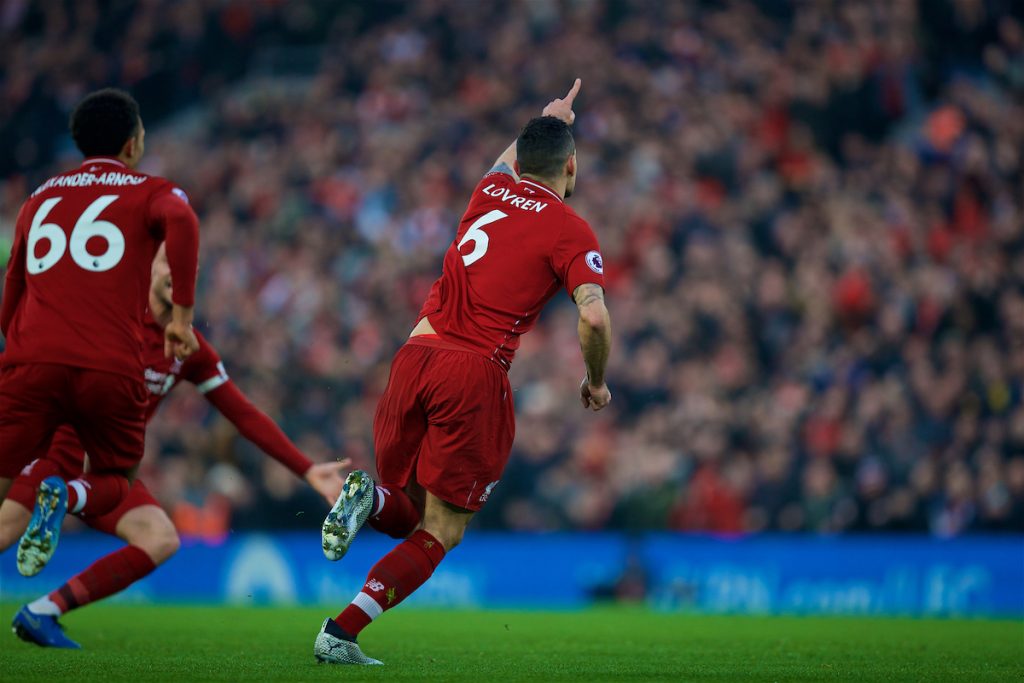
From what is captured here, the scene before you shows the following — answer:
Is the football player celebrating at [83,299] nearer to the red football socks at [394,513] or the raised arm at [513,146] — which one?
the red football socks at [394,513]

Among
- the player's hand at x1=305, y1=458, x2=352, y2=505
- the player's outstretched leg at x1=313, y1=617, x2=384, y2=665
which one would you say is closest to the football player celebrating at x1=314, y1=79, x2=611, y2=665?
the player's outstretched leg at x1=313, y1=617, x2=384, y2=665

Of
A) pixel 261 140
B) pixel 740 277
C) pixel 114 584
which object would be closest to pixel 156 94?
pixel 261 140

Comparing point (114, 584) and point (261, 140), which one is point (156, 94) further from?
point (114, 584)

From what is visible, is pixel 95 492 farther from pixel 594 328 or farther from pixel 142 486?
pixel 594 328

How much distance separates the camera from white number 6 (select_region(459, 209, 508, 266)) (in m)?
6.80

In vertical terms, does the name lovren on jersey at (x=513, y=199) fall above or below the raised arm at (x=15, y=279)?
below

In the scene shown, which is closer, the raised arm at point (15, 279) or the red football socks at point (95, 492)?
the raised arm at point (15, 279)

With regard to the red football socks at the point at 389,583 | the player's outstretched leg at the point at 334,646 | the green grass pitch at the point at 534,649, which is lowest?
the green grass pitch at the point at 534,649

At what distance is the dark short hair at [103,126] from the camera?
21.9 ft

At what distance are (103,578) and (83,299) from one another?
173 centimetres

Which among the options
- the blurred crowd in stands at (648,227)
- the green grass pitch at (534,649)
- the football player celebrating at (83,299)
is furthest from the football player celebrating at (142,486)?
the blurred crowd in stands at (648,227)

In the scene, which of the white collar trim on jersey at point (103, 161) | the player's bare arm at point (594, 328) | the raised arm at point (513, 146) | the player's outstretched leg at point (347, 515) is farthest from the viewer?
the raised arm at point (513, 146)

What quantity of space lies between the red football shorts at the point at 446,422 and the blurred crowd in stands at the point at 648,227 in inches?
316

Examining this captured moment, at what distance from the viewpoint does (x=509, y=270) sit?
6703 millimetres
